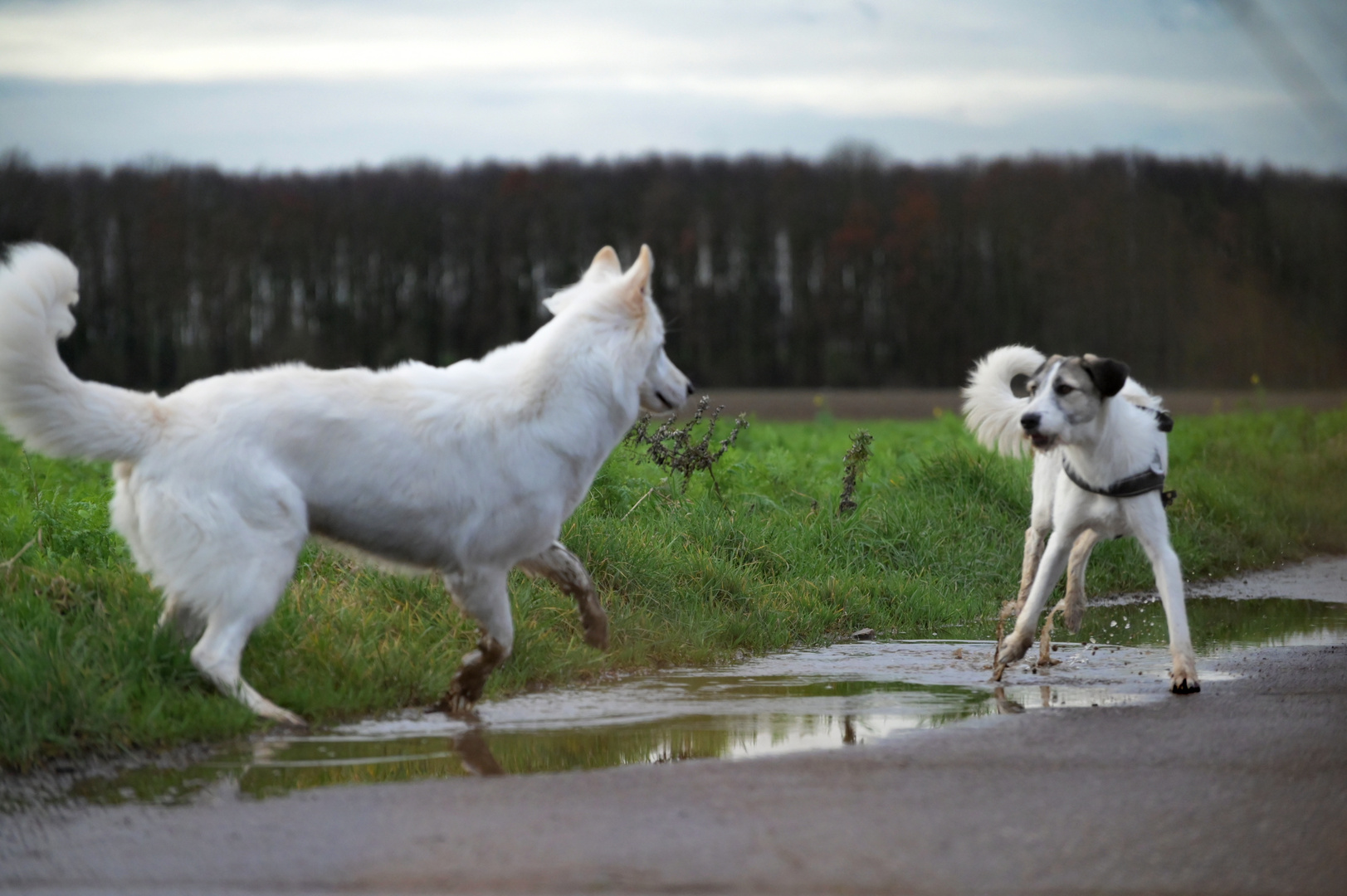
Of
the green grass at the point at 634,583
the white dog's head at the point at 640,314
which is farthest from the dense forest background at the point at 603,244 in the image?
the white dog's head at the point at 640,314

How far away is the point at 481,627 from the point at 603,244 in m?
34.5

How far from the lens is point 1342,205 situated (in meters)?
26.6

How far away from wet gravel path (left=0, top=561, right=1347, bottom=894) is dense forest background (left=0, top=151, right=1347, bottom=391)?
1292 inches

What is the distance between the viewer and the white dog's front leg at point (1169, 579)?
18.9 ft

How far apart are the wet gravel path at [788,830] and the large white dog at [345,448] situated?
3.59 ft

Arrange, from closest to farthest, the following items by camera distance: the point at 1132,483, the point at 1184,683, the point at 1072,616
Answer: the point at 1184,683, the point at 1132,483, the point at 1072,616

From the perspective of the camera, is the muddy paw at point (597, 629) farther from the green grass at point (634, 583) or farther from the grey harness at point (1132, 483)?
the grey harness at point (1132, 483)

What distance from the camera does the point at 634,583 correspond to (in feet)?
23.8

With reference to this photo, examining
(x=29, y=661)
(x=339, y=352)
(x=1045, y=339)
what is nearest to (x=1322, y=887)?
(x=29, y=661)

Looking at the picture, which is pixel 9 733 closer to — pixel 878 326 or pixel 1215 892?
pixel 1215 892

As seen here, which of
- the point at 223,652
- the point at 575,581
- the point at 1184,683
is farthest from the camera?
the point at 575,581

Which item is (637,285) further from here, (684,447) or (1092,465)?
(684,447)

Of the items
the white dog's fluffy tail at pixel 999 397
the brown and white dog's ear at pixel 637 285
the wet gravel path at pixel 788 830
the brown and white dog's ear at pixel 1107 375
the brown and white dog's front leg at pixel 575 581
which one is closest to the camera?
the wet gravel path at pixel 788 830

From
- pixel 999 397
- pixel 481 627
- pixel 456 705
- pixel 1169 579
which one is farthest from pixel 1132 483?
pixel 456 705
